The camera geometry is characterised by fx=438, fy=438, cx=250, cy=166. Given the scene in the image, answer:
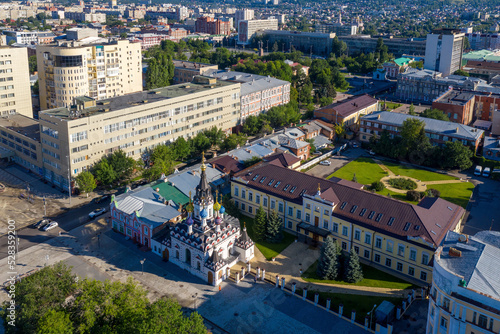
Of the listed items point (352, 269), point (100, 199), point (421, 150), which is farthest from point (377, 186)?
point (100, 199)

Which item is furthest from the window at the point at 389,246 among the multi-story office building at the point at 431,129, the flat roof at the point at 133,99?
the flat roof at the point at 133,99

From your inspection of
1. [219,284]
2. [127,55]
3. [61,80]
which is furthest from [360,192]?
[127,55]

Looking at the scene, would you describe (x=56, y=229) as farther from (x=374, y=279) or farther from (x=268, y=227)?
(x=374, y=279)

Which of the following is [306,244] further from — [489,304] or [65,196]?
[65,196]

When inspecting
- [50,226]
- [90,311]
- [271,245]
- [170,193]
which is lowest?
[271,245]

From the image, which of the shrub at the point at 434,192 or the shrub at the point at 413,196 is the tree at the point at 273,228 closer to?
the shrub at the point at 413,196
